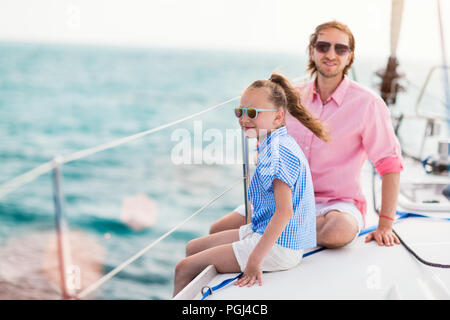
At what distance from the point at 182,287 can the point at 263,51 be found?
7686cm

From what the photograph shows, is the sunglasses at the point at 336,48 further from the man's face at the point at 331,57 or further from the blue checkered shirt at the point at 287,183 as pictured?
the blue checkered shirt at the point at 287,183

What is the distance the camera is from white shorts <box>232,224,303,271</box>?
1.75 meters


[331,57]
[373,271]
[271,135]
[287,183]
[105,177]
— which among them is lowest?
[105,177]

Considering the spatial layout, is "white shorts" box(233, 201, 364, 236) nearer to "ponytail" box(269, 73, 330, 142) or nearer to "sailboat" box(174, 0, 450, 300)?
"sailboat" box(174, 0, 450, 300)

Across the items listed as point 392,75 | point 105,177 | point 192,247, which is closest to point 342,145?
point 192,247

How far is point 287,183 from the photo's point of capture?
163 cm

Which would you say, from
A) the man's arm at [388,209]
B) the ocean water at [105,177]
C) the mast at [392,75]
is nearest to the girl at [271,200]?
the ocean water at [105,177]

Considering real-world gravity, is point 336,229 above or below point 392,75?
below

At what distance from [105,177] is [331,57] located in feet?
43.6

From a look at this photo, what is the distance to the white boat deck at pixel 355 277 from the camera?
5.49 feet

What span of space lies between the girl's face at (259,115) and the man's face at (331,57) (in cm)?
51

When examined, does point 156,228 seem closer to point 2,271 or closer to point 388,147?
point 2,271

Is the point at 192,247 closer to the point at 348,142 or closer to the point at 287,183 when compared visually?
the point at 287,183

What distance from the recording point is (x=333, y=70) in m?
2.14
